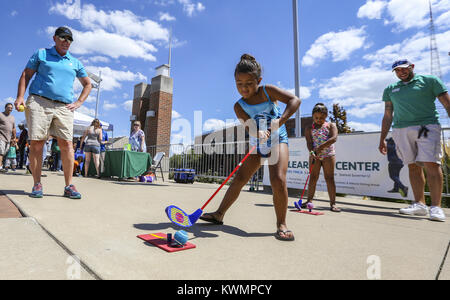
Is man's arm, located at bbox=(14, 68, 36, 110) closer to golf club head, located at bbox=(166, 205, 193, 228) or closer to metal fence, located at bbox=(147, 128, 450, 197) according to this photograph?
golf club head, located at bbox=(166, 205, 193, 228)

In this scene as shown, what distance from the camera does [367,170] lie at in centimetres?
566

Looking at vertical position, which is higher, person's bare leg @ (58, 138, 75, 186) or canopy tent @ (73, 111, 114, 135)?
canopy tent @ (73, 111, 114, 135)

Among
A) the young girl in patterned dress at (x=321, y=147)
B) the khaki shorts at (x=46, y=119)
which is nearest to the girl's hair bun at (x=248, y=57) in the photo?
the young girl in patterned dress at (x=321, y=147)

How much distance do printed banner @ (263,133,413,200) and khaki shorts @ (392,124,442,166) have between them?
5.34 feet

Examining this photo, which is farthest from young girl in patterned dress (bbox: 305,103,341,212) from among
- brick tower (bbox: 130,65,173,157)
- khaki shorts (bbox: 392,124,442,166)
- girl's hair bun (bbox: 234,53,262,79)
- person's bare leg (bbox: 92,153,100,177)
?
brick tower (bbox: 130,65,173,157)

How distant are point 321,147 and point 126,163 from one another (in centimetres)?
557

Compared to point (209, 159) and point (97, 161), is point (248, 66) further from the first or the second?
point (209, 159)

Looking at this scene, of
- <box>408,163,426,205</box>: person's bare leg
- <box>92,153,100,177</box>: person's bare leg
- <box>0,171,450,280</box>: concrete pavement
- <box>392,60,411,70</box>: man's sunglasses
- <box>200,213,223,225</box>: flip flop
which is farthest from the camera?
<box>92,153,100,177</box>: person's bare leg

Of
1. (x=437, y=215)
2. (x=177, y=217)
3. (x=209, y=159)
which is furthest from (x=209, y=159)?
(x=177, y=217)

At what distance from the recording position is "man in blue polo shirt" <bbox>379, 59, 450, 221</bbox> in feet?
11.7

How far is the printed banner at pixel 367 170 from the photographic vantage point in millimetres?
5297

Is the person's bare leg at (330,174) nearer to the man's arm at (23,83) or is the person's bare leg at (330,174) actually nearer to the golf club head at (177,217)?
the golf club head at (177,217)
